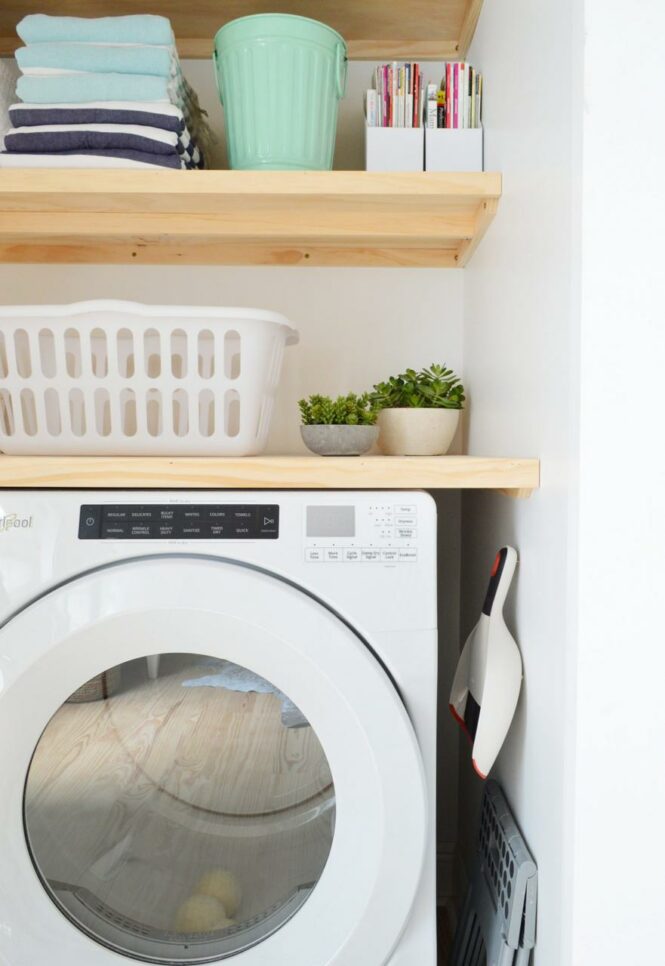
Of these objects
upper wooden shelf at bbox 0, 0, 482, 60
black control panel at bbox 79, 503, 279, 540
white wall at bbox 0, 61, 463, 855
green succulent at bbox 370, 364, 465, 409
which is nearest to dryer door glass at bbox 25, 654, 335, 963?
black control panel at bbox 79, 503, 279, 540

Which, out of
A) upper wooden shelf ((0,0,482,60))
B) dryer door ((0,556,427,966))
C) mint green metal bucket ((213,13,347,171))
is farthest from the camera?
upper wooden shelf ((0,0,482,60))

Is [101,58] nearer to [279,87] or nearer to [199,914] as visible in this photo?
[279,87]

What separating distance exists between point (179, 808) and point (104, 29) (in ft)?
3.90

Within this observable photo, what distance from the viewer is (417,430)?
1238 mm

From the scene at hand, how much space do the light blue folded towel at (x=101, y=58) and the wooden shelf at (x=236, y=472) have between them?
2.11ft

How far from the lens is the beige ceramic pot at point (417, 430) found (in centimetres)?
123

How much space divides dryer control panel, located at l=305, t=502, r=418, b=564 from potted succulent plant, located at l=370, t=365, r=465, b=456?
262 mm

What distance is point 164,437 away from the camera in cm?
108

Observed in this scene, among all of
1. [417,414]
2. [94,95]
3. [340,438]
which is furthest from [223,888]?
[94,95]

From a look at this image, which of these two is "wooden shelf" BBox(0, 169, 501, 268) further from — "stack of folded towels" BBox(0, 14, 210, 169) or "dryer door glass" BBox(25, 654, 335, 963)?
"dryer door glass" BBox(25, 654, 335, 963)

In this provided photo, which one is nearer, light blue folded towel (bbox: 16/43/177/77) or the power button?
the power button

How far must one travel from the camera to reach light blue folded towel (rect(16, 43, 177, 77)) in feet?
3.76

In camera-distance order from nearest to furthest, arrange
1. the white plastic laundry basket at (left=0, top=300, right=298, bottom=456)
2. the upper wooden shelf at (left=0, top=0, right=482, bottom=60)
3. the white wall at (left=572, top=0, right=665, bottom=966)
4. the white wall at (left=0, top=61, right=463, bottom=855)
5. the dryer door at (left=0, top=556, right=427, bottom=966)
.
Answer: the white wall at (left=572, top=0, right=665, bottom=966)
the dryer door at (left=0, top=556, right=427, bottom=966)
the white plastic laundry basket at (left=0, top=300, right=298, bottom=456)
the upper wooden shelf at (left=0, top=0, right=482, bottom=60)
the white wall at (left=0, top=61, right=463, bottom=855)

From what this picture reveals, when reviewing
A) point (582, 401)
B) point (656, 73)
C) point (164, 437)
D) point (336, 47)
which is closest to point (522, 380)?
point (582, 401)
